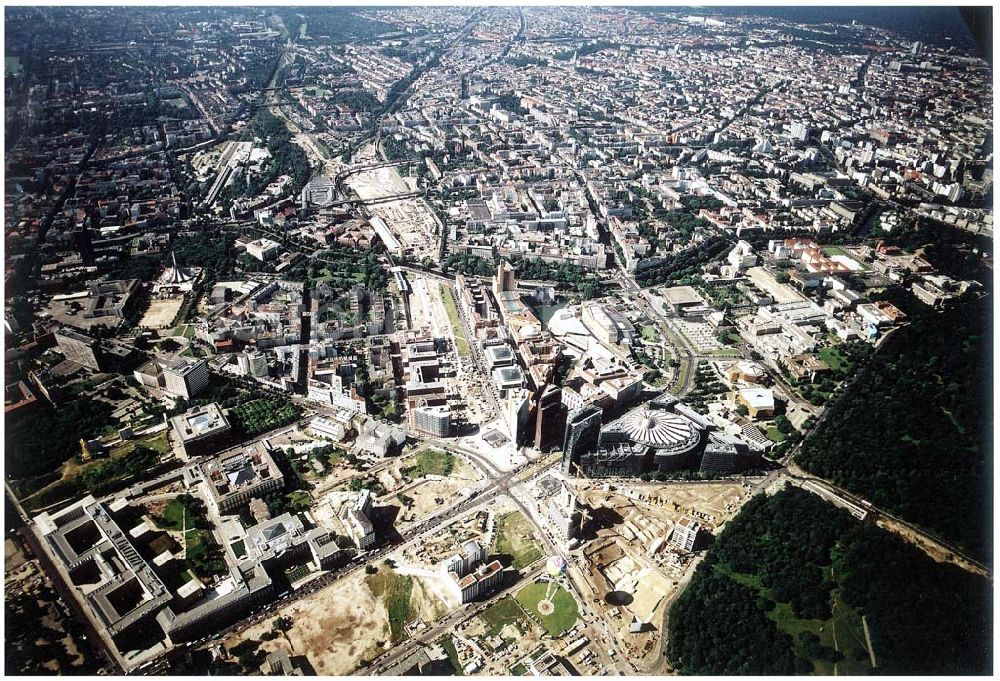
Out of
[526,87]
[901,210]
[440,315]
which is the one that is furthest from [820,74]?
[440,315]

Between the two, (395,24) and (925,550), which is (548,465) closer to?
(925,550)

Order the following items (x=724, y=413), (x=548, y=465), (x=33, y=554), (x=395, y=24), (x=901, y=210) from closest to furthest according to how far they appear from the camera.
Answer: (x=33, y=554) → (x=548, y=465) → (x=724, y=413) → (x=901, y=210) → (x=395, y=24)

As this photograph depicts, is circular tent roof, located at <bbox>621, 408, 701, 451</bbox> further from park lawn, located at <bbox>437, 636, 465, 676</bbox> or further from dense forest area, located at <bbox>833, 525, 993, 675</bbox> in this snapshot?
park lawn, located at <bbox>437, 636, 465, 676</bbox>

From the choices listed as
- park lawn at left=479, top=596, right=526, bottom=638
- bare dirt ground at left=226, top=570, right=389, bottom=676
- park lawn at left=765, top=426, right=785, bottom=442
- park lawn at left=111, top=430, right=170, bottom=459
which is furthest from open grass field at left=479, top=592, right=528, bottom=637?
park lawn at left=111, top=430, right=170, bottom=459

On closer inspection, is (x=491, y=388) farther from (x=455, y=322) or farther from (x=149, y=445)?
(x=149, y=445)

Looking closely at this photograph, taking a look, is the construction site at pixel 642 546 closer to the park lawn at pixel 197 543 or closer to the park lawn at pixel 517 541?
the park lawn at pixel 517 541

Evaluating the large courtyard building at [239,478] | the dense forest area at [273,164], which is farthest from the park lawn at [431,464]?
the dense forest area at [273,164]
